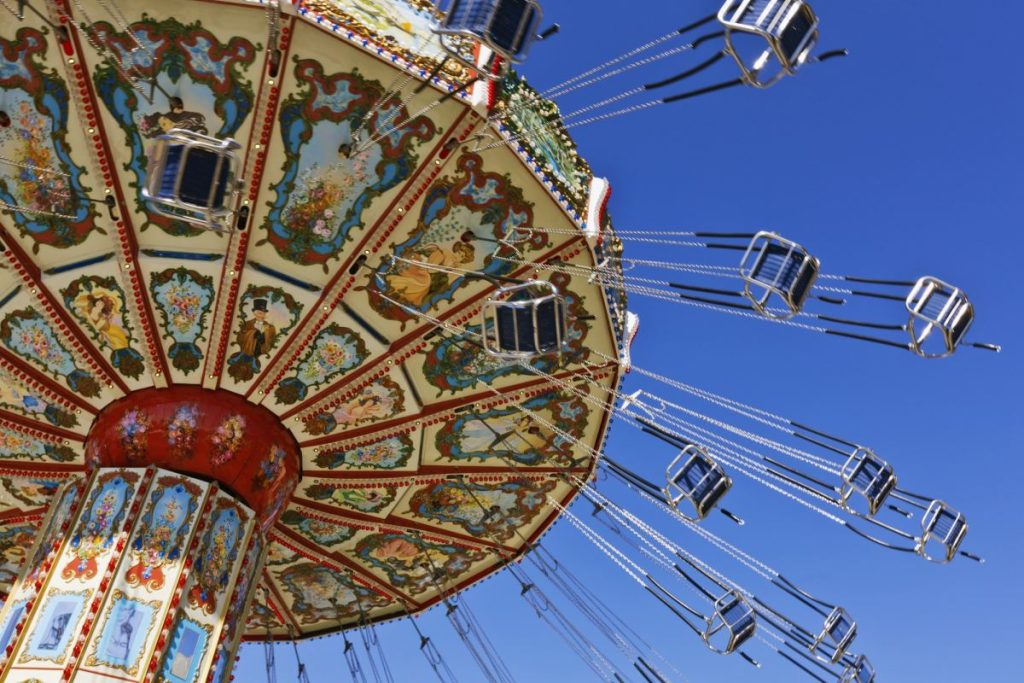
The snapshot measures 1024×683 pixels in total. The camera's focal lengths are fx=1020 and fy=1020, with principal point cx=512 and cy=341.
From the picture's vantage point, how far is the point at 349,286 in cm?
992

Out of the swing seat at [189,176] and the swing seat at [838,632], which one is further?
the swing seat at [838,632]

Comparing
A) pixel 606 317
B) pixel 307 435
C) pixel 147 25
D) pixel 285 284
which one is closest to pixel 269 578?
pixel 307 435

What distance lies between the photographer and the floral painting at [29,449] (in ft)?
36.1

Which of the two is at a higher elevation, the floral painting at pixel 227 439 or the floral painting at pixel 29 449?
the floral painting at pixel 227 439

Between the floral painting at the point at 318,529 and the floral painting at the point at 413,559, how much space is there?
0.27 m

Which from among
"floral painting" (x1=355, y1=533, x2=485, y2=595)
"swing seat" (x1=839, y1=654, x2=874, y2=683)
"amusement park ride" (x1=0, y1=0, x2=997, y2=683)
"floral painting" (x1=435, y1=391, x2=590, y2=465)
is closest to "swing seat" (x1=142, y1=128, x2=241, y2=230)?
"amusement park ride" (x1=0, y1=0, x2=997, y2=683)

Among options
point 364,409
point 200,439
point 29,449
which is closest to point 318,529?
point 364,409

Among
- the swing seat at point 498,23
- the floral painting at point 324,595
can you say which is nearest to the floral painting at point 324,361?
the floral painting at point 324,595

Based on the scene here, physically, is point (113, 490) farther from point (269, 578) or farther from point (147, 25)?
point (147, 25)


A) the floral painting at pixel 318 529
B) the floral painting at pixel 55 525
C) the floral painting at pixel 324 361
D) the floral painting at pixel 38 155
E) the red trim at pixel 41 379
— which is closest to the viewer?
the floral painting at pixel 38 155

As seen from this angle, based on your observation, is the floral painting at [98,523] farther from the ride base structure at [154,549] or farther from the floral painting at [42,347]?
the floral painting at [42,347]

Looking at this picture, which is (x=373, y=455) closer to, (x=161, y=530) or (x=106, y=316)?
(x=161, y=530)

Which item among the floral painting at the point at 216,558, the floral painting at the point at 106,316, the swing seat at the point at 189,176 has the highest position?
the swing seat at the point at 189,176

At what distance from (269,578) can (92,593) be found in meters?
3.96
